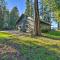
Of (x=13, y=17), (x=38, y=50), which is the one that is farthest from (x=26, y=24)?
(x=38, y=50)

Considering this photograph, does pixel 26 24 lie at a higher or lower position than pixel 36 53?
higher

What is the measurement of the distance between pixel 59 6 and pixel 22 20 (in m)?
20.7

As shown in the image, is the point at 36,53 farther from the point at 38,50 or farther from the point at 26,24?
the point at 26,24

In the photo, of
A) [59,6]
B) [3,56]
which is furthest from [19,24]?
[3,56]

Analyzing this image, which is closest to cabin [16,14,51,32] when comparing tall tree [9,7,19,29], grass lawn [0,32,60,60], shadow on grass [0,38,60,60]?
tall tree [9,7,19,29]

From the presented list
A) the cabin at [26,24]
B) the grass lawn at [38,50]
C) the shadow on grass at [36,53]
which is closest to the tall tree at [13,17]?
the cabin at [26,24]

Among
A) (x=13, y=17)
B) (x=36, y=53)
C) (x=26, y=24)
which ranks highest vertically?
(x=13, y=17)

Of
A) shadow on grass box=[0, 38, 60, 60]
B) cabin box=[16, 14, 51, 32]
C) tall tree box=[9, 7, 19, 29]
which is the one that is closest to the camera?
shadow on grass box=[0, 38, 60, 60]

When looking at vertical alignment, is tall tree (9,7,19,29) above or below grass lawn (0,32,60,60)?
above

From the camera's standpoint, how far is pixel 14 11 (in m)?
67.4

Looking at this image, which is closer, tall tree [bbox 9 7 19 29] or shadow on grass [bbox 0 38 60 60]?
shadow on grass [bbox 0 38 60 60]

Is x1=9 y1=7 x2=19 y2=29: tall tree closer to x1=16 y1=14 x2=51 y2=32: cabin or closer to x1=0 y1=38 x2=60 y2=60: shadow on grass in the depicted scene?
x1=16 y1=14 x2=51 y2=32: cabin

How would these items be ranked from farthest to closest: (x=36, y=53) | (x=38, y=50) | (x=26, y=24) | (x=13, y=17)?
(x=13, y=17) → (x=26, y=24) → (x=38, y=50) → (x=36, y=53)

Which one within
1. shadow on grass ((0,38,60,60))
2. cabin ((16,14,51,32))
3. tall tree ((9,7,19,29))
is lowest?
shadow on grass ((0,38,60,60))
